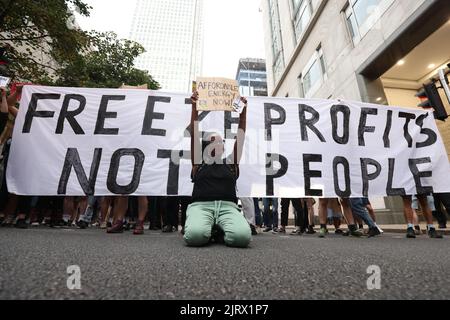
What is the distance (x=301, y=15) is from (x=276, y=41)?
14.4 ft

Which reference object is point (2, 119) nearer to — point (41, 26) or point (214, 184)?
point (214, 184)

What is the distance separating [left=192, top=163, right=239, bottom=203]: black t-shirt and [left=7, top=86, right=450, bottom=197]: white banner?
3.59 feet

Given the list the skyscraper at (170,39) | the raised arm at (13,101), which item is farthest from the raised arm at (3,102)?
the skyscraper at (170,39)

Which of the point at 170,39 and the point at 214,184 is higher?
the point at 170,39

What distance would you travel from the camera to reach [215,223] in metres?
2.40

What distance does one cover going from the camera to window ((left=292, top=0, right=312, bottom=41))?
39.4ft

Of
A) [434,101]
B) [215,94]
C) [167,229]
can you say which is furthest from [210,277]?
[434,101]

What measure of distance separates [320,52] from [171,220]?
1009cm

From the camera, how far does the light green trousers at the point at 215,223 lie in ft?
7.18

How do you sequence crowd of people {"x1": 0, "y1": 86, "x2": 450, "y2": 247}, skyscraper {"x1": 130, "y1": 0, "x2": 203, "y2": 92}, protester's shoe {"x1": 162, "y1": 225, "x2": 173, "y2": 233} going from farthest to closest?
skyscraper {"x1": 130, "y1": 0, "x2": 203, "y2": 92}, protester's shoe {"x1": 162, "y1": 225, "x2": 173, "y2": 233}, crowd of people {"x1": 0, "y1": 86, "x2": 450, "y2": 247}

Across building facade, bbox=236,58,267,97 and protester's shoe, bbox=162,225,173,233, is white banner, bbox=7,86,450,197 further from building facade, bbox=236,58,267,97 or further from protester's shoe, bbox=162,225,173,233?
building facade, bbox=236,58,267,97

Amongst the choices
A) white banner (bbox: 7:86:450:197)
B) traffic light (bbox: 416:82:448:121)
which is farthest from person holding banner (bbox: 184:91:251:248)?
traffic light (bbox: 416:82:448:121)

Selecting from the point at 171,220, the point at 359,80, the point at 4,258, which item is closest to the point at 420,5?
the point at 359,80

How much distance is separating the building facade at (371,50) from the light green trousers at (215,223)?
6648mm
